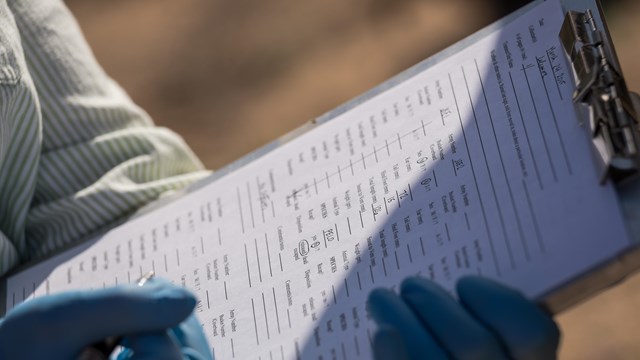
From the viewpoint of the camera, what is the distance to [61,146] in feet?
2.47

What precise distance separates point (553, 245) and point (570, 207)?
0.09 ft

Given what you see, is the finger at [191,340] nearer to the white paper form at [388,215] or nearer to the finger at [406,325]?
the white paper form at [388,215]

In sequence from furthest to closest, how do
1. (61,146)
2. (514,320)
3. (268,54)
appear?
(268,54) → (61,146) → (514,320)

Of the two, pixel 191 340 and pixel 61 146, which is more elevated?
pixel 61 146

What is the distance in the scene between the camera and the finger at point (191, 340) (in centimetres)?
55

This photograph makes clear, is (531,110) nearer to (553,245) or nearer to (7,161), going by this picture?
(553,245)

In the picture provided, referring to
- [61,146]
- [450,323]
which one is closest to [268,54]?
[61,146]

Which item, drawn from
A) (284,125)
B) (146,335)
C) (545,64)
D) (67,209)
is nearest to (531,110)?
(545,64)

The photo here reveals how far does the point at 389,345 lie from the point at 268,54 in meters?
1.10

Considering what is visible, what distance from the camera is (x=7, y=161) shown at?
71 cm

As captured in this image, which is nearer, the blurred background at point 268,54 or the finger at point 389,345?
the finger at point 389,345

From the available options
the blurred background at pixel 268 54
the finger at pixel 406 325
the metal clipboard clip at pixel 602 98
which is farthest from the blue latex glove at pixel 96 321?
the blurred background at pixel 268 54

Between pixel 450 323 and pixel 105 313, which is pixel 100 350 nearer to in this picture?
pixel 105 313

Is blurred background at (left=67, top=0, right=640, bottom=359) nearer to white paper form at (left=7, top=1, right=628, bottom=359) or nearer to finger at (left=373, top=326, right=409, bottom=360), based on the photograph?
white paper form at (left=7, top=1, right=628, bottom=359)
